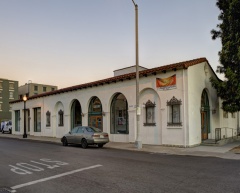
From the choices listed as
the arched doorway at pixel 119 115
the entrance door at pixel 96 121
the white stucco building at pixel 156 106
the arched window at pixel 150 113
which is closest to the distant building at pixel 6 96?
the white stucco building at pixel 156 106

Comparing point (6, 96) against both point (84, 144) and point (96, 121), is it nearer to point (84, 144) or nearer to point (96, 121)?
point (96, 121)

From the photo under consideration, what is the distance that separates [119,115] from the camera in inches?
827

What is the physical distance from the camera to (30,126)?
32.6 m

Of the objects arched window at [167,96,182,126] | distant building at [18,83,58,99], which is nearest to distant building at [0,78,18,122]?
distant building at [18,83,58,99]

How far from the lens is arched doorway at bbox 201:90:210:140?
1912 centimetres

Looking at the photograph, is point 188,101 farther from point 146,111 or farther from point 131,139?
point 131,139

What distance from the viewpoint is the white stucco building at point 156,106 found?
1658 centimetres

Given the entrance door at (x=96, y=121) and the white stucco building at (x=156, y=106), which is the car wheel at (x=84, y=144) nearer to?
the white stucco building at (x=156, y=106)

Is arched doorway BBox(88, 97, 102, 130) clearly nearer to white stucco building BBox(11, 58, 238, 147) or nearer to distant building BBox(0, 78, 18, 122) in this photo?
white stucco building BBox(11, 58, 238, 147)

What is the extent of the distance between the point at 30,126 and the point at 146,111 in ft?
65.0

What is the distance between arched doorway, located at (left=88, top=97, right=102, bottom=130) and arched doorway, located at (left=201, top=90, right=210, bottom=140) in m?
8.87

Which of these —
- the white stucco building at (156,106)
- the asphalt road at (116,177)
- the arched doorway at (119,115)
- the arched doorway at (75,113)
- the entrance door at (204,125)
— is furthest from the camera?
the arched doorway at (75,113)

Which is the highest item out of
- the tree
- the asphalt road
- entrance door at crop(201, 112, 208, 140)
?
the tree

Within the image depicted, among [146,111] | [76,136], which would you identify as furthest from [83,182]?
[146,111]
